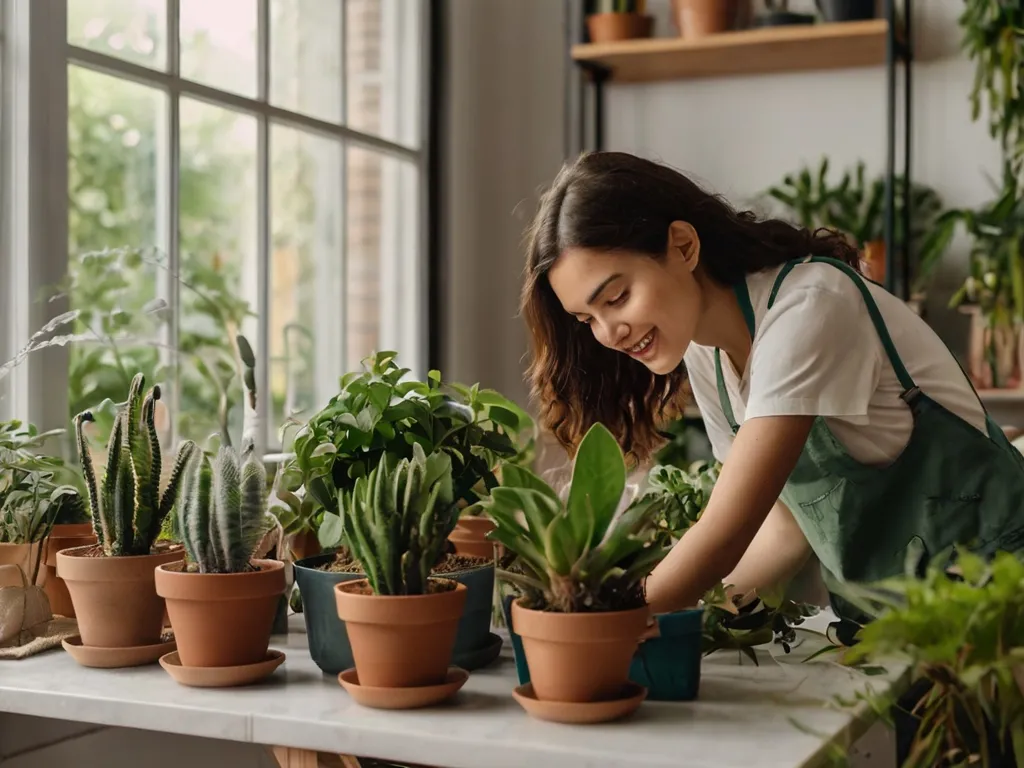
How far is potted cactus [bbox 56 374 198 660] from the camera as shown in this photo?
1.33 meters

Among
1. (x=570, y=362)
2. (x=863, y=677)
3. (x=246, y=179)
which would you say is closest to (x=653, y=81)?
(x=246, y=179)

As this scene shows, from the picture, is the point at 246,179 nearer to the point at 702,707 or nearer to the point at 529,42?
the point at 529,42

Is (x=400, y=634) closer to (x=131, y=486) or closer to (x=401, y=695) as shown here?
(x=401, y=695)

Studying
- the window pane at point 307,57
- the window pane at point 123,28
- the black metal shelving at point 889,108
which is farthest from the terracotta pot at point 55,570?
the black metal shelving at point 889,108

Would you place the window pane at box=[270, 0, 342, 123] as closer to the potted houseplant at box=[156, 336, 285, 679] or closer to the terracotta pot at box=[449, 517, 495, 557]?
the terracotta pot at box=[449, 517, 495, 557]

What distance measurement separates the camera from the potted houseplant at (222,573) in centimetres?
123

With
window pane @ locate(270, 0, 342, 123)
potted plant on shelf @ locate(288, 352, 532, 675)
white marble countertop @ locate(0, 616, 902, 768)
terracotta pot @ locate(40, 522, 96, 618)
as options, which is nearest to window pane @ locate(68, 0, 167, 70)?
window pane @ locate(270, 0, 342, 123)

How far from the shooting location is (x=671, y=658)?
3.81 ft

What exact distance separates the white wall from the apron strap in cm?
198

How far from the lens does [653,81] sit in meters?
3.71

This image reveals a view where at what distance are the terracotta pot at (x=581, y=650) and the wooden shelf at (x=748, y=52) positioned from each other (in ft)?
8.23

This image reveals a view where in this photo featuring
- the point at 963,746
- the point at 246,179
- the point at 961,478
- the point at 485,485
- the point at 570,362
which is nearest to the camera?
the point at 963,746

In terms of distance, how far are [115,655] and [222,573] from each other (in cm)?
18

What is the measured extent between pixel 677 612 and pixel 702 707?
9 cm
